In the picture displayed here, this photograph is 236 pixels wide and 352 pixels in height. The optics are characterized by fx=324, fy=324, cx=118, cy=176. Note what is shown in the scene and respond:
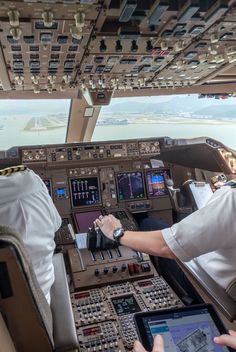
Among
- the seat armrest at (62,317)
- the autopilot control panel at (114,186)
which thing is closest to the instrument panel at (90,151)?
the autopilot control panel at (114,186)

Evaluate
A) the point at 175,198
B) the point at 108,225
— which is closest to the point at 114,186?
the point at 175,198

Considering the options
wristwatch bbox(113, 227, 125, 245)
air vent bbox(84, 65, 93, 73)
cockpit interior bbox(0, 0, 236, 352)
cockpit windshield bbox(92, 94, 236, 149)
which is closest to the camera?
cockpit interior bbox(0, 0, 236, 352)

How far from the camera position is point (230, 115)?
530cm

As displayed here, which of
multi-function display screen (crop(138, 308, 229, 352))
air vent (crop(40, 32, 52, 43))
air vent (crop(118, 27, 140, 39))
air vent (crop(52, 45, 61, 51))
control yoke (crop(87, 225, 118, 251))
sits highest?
air vent (crop(52, 45, 61, 51))

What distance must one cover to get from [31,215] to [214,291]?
2.76ft

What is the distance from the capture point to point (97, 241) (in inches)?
84.3

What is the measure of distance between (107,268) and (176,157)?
4.30ft

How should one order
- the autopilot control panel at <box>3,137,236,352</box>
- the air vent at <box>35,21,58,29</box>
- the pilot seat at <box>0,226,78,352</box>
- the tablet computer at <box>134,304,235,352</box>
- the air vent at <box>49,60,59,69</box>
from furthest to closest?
1. the air vent at <box>49,60,59,69</box>
2. the air vent at <box>35,21,58,29</box>
3. the autopilot control panel at <box>3,137,236,352</box>
4. the tablet computer at <box>134,304,235,352</box>
5. the pilot seat at <box>0,226,78,352</box>

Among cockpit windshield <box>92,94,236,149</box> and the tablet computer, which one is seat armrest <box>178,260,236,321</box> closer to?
the tablet computer

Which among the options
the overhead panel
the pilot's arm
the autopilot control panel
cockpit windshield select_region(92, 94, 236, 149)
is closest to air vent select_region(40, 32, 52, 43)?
the overhead panel

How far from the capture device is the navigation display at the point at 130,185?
282 centimetres

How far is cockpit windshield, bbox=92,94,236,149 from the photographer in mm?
5406

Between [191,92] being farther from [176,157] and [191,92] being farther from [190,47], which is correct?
[176,157]

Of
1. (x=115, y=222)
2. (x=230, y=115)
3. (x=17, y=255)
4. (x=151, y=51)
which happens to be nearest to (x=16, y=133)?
(x=151, y=51)
